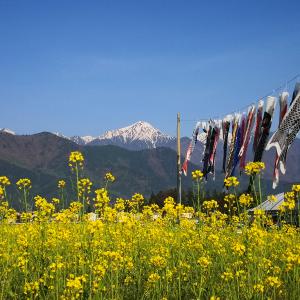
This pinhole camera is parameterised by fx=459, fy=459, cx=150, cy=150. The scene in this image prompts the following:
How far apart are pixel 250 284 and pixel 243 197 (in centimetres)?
151

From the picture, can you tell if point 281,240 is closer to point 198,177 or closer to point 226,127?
point 198,177

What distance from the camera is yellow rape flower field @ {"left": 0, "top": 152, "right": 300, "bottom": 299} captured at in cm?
400

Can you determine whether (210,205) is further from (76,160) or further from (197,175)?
(76,160)

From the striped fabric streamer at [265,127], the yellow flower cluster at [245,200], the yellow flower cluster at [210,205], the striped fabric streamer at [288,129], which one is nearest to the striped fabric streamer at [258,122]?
the striped fabric streamer at [265,127]

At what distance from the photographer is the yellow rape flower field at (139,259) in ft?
13.1

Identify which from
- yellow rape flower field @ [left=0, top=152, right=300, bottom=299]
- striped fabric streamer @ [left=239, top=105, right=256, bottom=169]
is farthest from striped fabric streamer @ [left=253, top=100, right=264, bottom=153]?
yellow rape flower field @ [left=0, top=152, right=300, bottom=299]

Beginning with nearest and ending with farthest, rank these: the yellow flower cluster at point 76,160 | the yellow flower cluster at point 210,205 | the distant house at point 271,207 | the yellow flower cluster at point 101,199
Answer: the yellow flower cluster at point 76,160, the yellow flower cluster at point 101,199, the distant house at point 271,207, the yellow flower cluster at point 210,205

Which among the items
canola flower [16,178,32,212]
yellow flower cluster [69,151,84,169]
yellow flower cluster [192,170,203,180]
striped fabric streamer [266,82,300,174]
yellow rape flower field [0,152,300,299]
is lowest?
yellow rape flower field [0,152,300,299]

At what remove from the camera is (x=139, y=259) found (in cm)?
573

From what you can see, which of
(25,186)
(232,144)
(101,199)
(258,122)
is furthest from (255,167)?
(232,144)

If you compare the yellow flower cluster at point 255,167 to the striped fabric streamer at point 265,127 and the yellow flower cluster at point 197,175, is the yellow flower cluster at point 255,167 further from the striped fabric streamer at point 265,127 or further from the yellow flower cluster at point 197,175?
the striped fabric streamer at point 265,127

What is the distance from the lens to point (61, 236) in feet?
17.3

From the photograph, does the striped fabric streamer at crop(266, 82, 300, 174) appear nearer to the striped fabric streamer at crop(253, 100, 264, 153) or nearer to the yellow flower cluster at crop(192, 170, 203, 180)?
the striped fabric streamer at crop(253, 100, 264, 153)

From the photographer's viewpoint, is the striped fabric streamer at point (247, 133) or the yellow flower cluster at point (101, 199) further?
the striped fabric streamer at point (247, 133)
